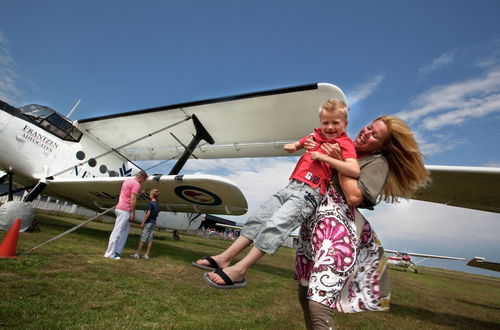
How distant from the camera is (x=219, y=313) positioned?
2.76 meters

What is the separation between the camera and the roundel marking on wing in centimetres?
583

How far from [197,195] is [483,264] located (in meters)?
10.8

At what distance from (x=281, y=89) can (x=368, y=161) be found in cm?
372

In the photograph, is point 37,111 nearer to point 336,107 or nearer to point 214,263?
point 214,263

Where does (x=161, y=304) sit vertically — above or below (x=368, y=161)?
below

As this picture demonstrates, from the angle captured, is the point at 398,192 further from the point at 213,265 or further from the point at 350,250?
the point at 213,265

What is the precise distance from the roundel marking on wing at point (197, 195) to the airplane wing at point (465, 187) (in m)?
3.92

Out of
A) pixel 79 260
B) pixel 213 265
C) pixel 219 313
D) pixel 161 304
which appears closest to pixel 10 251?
pixel 79 260

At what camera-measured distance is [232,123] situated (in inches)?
247

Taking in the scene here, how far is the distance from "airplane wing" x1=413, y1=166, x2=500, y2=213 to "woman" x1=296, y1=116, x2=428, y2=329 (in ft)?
9.89

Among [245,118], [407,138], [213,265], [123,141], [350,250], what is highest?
[245,118]

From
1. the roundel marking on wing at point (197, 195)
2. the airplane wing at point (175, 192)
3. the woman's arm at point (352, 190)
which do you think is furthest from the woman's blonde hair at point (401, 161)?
the roundel marking on wing at point (197, 195)

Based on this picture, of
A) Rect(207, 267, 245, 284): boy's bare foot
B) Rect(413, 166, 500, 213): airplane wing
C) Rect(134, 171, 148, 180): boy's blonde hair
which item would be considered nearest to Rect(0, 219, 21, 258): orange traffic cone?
Rect(134, 171, 148, 180): boy's blonde hair

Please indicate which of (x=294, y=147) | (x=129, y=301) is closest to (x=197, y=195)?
(x=129, y=301)
